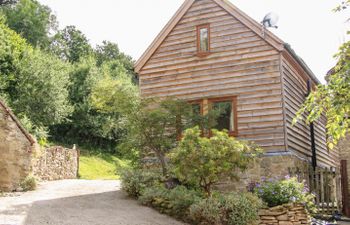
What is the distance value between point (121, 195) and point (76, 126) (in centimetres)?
2277

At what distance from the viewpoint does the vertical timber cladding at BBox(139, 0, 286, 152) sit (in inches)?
628

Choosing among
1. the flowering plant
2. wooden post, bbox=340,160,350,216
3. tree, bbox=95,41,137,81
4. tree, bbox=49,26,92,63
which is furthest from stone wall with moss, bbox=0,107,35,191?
tree, bbox=95,41,137,81

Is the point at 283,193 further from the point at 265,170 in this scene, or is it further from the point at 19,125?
the point at 19,125

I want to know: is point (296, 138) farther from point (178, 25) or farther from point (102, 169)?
point (102, 169)

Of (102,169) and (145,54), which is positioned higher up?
(145,54)

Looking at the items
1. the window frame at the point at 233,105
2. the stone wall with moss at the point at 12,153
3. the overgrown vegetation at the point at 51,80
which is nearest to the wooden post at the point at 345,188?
the window frame at the point at 233,105

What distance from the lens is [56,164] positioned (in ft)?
69.7

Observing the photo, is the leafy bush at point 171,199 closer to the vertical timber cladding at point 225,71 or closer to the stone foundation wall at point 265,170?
the stone foundation wall at point 265,170

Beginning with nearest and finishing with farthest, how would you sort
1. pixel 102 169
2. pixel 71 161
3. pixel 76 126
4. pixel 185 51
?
pixel 185 51 → pixel 71 161 → pixel 102 169 → pixel 76 126

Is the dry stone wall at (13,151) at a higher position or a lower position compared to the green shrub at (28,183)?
higher

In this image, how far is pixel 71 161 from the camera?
23641mm

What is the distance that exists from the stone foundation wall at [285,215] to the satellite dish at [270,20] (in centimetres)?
825

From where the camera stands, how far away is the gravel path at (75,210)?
10.6 metres

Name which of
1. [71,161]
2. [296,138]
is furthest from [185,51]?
[71,161]
